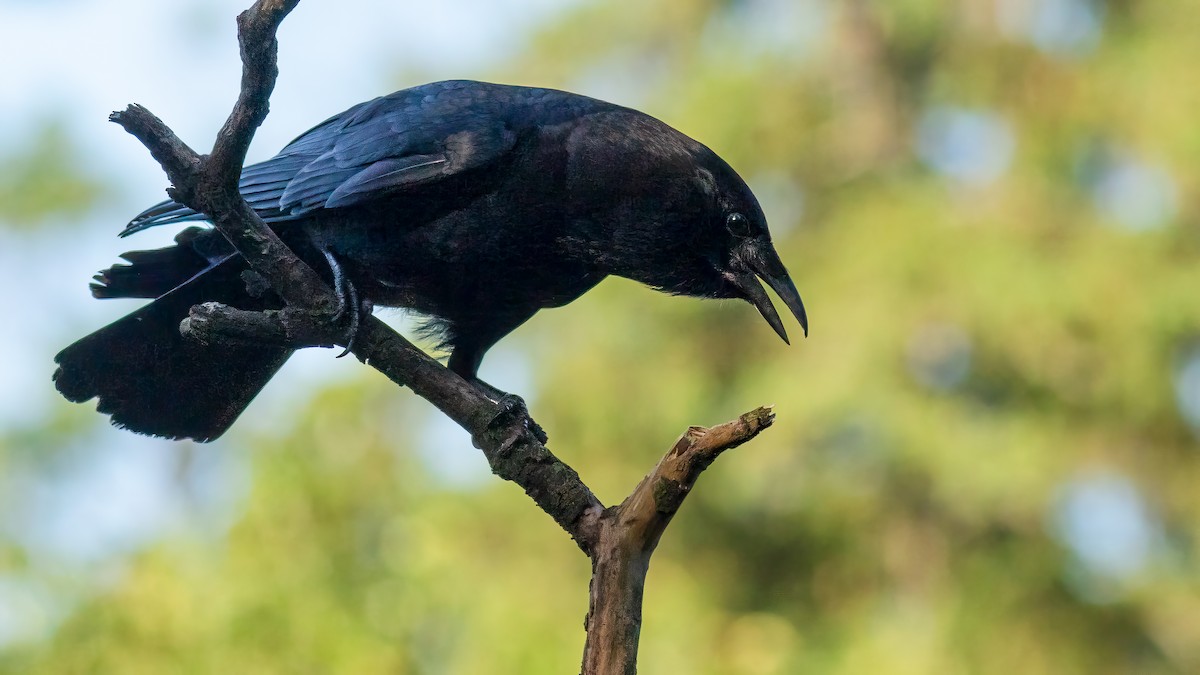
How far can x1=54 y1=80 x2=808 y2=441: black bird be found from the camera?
12.8ft

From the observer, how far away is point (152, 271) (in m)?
4.14

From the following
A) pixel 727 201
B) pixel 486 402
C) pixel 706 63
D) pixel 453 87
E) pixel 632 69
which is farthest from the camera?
pixel 632 69

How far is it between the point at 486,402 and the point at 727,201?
3.48ft

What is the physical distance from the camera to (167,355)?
412 cm

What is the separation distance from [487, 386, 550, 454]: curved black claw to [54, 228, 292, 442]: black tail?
876 millimetres

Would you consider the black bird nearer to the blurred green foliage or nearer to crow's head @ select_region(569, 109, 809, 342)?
crow's head @ select_region(569, 109, 809, 342)

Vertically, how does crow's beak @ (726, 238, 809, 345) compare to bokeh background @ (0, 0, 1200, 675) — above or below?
below

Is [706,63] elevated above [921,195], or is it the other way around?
[706,63]

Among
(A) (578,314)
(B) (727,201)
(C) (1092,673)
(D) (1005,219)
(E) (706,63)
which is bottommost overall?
(B) (727,201)

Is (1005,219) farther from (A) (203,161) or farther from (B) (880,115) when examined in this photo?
(A) (203,161)

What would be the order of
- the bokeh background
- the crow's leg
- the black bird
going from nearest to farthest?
1. the black bird
2. the crow's leg
3. the bokeh background

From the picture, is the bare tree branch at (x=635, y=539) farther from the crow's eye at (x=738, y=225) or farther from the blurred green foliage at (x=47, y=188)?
the blurred green foliage at (x=47, y=188)

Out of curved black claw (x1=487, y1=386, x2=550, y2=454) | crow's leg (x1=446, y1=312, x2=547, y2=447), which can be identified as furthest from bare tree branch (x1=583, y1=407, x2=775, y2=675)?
crow's leg (x1=446, y1=312, x2=547, y2=447)

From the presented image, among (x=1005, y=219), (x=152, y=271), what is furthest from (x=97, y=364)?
(x=1005, y=219)
